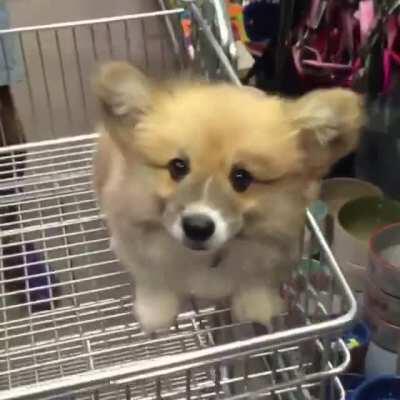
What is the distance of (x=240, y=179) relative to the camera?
789 mm

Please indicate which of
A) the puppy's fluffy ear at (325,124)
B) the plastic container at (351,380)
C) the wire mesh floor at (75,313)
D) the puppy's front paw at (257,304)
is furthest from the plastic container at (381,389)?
the puppy's fluffy ear at (325,124)

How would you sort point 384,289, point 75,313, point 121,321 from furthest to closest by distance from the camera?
1. point 384,289
2. point 121,321
3. point 75,313

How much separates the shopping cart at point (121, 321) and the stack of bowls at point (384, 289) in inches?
7.6

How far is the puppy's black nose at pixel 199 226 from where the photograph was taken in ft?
2.48

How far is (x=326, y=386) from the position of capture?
87cm

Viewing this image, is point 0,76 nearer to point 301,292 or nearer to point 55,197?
point 55,197

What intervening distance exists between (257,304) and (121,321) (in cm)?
44

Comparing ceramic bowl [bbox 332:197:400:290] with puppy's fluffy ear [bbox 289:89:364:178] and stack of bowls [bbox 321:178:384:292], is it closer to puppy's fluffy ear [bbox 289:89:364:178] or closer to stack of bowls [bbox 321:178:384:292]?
stack of bowls [bbox 321:178:384:292]

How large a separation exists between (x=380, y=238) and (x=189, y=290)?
68 centimetres

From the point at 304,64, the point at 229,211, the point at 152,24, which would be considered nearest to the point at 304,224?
the point at 229,211

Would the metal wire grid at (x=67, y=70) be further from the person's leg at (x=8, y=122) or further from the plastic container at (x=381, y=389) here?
the plastic container at (x=381, y=389)

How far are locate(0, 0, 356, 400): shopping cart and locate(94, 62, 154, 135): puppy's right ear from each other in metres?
0.13

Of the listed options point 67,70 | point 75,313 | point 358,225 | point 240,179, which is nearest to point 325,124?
point 240,179

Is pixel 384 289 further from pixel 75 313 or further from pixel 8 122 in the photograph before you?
pixel 8 122
